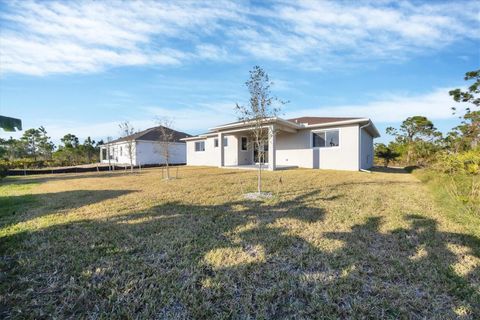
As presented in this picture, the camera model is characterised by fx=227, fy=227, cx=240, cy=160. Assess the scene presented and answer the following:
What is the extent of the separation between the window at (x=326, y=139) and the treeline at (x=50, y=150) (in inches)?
1176

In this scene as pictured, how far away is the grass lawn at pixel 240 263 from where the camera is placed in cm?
232

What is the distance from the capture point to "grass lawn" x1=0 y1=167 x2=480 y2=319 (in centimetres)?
232

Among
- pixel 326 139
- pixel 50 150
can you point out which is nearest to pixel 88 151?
pixel 50 150

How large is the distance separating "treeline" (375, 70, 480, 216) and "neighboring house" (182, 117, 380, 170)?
3833mm

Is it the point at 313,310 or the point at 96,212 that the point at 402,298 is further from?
the point at 96,212

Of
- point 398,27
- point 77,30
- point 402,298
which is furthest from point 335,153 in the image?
point 77,30

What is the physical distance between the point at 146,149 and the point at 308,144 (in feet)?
59.6

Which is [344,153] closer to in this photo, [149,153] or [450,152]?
[450,152]

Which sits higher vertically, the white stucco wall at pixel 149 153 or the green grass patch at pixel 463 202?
the white stucco wall at pixel 149 153

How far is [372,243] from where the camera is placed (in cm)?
379

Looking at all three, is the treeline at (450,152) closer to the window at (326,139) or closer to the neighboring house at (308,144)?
the neighboring house at (308,144)

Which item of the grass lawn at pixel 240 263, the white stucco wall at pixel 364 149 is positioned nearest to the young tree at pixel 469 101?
the white stucco wall at pixel 364 149

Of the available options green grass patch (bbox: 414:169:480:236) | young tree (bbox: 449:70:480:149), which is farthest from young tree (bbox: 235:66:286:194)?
young tree (bbox: 449:70:480:149)

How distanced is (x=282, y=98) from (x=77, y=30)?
7138mm
